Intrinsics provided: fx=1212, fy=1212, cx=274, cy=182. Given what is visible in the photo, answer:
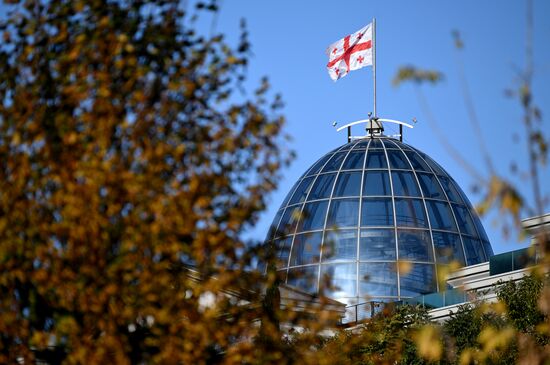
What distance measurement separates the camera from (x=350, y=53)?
64.1 metres

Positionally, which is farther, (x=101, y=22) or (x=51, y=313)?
(x=51, y=313)

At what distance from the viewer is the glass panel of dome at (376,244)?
183ft

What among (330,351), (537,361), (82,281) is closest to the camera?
(537,361)

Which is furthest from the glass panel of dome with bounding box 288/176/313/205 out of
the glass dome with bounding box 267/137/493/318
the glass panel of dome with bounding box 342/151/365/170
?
the glass panel of dome with bounding box 342/151/365/170

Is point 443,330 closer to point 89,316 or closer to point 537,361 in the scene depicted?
point 89,316

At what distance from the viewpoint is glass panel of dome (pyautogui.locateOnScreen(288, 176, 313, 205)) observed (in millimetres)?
59375

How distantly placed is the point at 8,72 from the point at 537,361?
26.0ft

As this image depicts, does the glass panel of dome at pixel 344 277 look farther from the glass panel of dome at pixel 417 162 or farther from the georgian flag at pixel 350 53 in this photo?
the georgian flag at pixel 350 53

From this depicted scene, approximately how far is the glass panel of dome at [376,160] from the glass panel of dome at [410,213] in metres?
2.51

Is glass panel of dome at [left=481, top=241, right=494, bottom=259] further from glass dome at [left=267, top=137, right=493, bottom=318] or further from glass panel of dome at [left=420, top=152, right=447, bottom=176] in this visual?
glass panel of dome at [left=420, top=152, right=447, bottom=176]

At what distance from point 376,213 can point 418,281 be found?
12.6ft

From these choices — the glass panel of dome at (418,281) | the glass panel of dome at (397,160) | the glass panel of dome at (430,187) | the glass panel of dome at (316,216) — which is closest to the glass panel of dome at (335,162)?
the glass panel of dome at (397,160)

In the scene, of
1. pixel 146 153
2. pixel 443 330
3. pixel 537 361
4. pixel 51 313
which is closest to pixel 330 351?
pixel 51 313

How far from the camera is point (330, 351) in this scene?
19984mm
